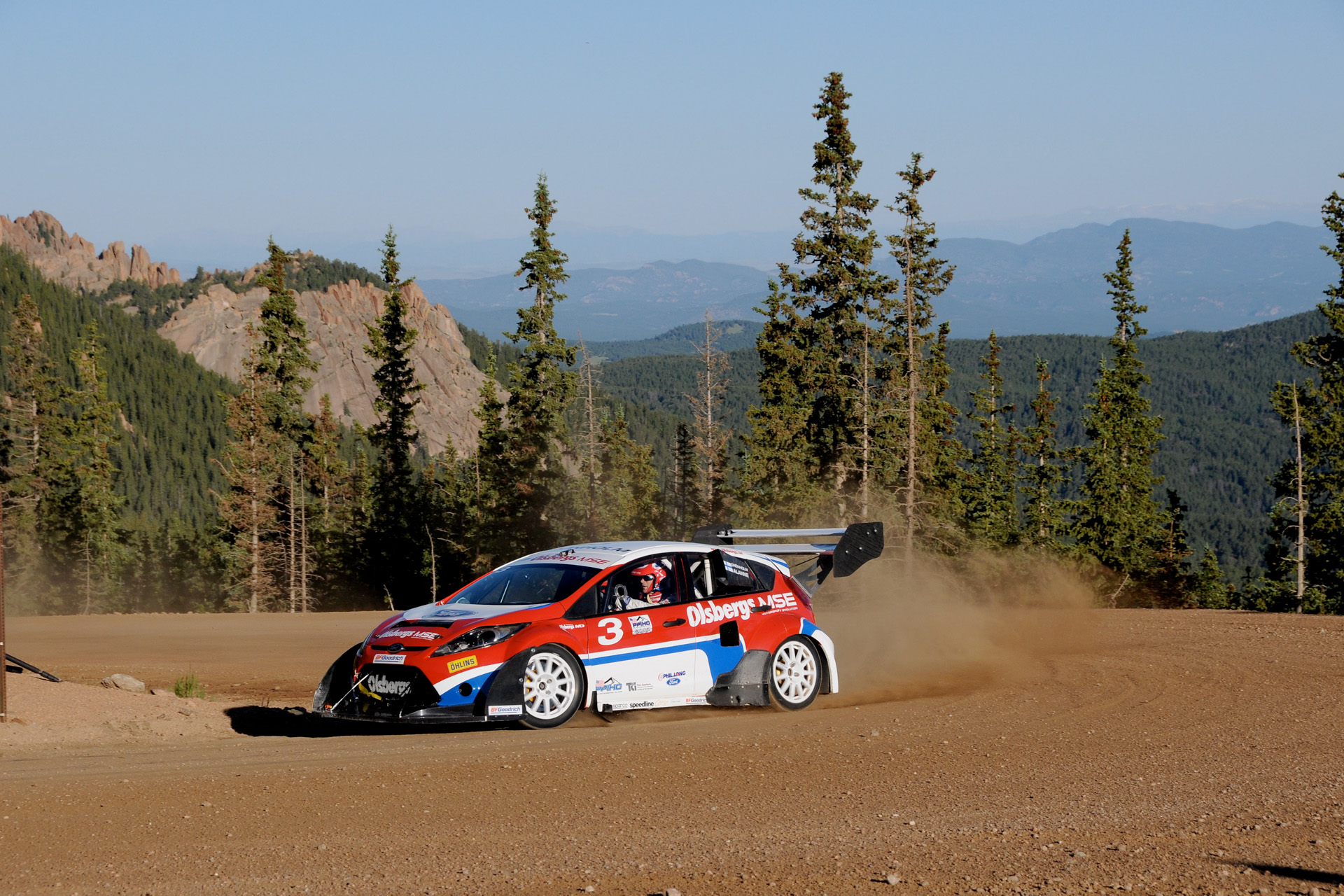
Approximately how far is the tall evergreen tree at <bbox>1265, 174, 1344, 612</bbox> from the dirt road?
3373 cm

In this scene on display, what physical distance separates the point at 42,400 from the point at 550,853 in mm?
65842

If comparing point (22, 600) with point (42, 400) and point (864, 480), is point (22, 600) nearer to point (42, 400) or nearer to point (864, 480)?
point (42, 400)

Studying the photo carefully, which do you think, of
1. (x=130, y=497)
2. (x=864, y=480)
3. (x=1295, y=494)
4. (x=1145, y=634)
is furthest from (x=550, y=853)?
(x=130, y=497)

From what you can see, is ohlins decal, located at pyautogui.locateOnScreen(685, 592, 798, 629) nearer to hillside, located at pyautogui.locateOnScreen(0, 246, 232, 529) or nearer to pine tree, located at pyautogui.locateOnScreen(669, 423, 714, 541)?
pine tree, located at pyautogui.locateOnScreen(669, 423, 714, 541)

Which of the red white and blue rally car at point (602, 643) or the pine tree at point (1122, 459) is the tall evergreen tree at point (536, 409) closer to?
the pine tree at point (1122, 459)

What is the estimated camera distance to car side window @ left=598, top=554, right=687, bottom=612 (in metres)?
10.9

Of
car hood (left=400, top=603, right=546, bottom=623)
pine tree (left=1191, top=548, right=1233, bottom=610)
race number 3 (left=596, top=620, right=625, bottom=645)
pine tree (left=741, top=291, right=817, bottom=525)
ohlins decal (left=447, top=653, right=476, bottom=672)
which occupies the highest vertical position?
pine tree (left=741, top=291, right=817, bottom=525)

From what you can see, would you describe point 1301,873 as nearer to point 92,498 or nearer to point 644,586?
point 644,586

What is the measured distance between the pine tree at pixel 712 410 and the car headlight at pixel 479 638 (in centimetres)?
3460

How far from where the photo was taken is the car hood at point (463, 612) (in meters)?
10.4

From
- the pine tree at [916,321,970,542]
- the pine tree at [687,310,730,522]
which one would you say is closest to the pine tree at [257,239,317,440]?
the pine tree at [687,310,730,522]

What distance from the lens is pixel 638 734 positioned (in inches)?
381

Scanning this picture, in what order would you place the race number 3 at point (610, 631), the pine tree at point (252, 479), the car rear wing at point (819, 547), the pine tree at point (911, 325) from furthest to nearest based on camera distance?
the pine tree at point (252, 479), the pine tree at point (911, 325), the car rear wing at point (819, 547), the race number 3 at point (610, 631)

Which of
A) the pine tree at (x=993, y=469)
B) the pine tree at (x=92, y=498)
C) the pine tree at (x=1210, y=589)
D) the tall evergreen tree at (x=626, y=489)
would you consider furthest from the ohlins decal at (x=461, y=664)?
the pine tree at (x=1210, y=589)
